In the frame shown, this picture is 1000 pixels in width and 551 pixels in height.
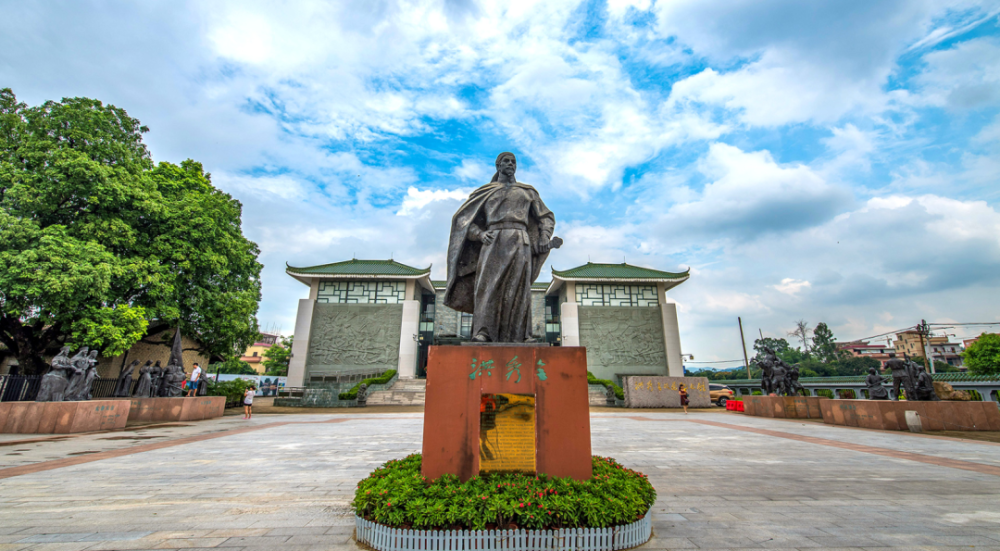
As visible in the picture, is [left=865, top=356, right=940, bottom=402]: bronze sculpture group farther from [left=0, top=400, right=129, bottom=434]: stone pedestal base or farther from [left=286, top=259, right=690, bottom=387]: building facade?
[left=0, top=400, right=129, bottom=434]: stone pedestal base

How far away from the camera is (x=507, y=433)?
3.23m

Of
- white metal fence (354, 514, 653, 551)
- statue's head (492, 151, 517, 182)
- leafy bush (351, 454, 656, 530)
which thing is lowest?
white metal fence (354, 514, 653, 551)

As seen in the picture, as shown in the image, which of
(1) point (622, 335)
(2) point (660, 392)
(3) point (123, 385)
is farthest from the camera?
(1) point (622, 335)

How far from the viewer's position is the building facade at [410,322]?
2706cm

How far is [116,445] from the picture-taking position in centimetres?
754

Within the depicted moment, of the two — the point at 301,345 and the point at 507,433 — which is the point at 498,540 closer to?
the point at 507,433

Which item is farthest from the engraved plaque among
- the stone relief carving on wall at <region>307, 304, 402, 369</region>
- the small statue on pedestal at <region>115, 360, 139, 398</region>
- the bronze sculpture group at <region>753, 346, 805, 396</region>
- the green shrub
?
the stone relief carving on wall at <region>307, 304, 402, 369</region>

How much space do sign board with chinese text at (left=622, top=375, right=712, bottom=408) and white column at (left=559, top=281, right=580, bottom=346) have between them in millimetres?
6657

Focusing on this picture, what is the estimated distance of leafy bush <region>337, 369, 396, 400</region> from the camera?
20.8m

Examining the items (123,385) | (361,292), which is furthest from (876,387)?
(361,292)

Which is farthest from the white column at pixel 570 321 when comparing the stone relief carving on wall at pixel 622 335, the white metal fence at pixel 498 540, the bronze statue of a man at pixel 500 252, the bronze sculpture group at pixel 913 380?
the white metal fence at pixel 498 540

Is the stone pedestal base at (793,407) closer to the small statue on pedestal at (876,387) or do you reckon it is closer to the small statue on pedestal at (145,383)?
the small statue on pedestal at (876,387)

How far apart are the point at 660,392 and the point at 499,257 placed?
20160 millimetres

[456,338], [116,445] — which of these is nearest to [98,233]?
[116,445]
